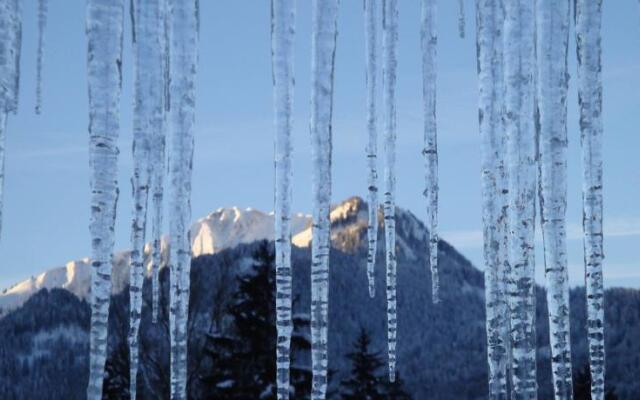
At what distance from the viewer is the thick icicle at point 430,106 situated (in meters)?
7.71

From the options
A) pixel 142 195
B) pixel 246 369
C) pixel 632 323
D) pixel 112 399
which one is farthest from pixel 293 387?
pixel 632 323

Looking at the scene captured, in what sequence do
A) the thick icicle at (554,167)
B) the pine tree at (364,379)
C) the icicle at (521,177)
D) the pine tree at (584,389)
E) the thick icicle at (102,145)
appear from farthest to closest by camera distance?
the pine tree at (584,389) → the pine tree at (364,379) → the icicle at (521,177) → the thick icicle at (554,167) → the thick icicle at (102,145)

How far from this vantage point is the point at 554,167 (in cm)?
536

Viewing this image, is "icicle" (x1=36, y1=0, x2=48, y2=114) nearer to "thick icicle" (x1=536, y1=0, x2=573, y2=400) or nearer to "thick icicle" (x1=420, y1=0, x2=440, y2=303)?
"thick icicle" (x1=420, y1=0, x2=440, y2=303)

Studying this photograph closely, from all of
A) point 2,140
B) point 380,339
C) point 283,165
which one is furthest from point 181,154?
point 380,339

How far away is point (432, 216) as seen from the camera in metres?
8.01

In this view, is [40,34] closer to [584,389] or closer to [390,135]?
[390,135]

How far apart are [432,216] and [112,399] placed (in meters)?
16.6

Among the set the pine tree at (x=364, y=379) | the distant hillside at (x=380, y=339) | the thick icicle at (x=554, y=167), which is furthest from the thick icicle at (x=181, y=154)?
the distant hillside at (x=380, y=339)

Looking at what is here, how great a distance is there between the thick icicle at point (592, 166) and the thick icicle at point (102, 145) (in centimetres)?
312

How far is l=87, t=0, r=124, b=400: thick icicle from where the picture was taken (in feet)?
15.3

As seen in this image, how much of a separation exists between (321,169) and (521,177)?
4.82ft

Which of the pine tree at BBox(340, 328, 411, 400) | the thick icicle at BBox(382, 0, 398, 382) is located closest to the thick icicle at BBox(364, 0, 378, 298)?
the thick icicle at BBox(382, 0, 398, 382)

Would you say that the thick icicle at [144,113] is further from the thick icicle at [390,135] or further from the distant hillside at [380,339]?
the distant hillside at [380,339]
